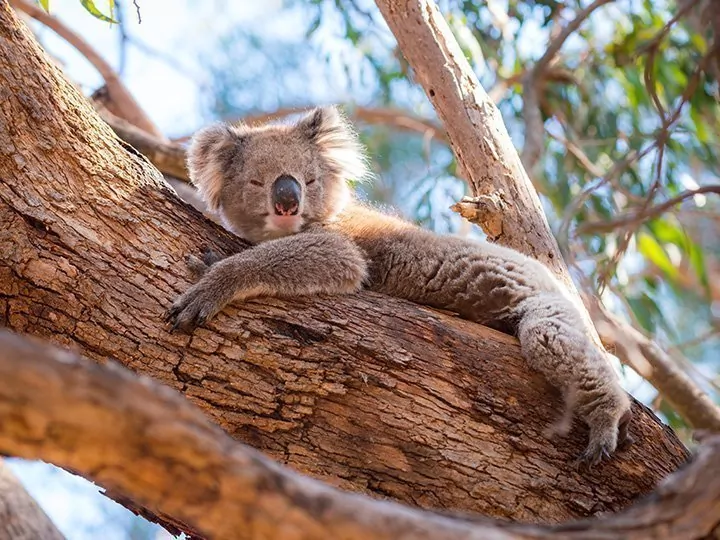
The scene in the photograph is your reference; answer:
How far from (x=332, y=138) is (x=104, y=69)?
88.4 inches

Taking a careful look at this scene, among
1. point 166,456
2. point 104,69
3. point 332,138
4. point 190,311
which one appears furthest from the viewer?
point 104,69

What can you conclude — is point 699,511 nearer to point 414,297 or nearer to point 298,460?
point 298,460

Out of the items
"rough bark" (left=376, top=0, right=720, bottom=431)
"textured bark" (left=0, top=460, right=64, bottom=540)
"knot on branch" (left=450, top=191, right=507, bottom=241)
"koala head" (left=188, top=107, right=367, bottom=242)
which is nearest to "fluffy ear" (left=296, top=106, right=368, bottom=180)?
"koala head" (left=188, top=107, right=367, bottom=242)

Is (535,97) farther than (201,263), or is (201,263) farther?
(535,97)

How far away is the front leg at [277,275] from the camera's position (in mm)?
2471

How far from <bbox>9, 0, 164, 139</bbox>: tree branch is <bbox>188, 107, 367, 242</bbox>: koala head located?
1.71 metres

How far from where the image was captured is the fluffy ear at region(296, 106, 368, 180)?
3.84 m

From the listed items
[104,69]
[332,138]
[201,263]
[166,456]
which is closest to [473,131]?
[332,138]

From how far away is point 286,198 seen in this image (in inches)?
132

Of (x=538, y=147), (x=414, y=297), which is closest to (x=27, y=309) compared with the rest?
(x=414, y=297)

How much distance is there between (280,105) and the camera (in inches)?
290

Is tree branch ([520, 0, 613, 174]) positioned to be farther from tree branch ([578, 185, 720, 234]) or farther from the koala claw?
the koala claw

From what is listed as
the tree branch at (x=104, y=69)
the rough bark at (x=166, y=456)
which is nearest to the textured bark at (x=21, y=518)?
the rough bark at (x=166, y=456)

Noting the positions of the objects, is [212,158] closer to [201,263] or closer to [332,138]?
[332,138]
